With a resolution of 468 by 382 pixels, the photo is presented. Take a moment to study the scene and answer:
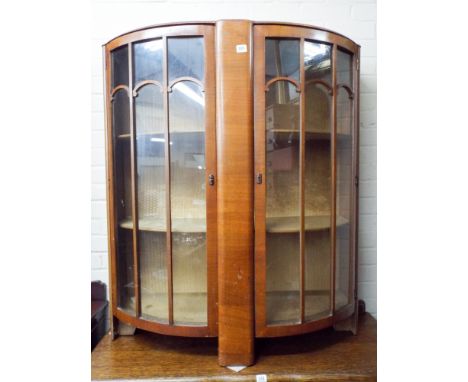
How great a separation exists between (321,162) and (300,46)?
33cm

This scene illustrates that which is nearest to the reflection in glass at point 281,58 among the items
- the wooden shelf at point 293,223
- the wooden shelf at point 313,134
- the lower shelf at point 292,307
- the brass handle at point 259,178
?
the wooden shelf at point 313,134

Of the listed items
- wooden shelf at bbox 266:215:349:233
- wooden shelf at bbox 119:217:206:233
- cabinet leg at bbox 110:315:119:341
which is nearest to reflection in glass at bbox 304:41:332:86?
wooden shelf at bbox 266:215:349:233

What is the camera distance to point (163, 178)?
2.98 feet

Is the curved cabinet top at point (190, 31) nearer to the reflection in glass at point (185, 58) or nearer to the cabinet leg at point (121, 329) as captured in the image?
the reflection in glass at point (185, 58)

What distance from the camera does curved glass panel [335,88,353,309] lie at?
0.96 meters

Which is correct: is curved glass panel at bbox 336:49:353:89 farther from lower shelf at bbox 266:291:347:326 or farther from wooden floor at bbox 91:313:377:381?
wooden floor at bbox 91:313:377:381

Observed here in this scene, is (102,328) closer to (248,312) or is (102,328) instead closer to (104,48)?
(248,312)

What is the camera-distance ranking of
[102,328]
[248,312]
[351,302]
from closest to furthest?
[248,312] → [351,302] → [102,328]

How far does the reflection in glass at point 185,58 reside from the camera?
862 millimetres

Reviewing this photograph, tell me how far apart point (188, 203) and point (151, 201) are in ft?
0.38

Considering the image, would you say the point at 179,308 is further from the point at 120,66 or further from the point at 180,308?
the point at 120,66

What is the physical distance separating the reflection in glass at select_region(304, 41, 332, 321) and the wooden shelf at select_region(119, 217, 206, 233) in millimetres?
311

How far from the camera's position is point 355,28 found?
120 cm
